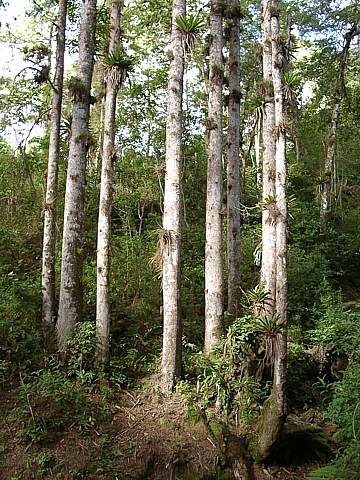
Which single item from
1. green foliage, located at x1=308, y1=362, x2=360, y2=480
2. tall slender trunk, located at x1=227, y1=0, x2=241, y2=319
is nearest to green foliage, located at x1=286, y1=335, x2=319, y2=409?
tall slender trunk, located at x1=227, y1=0, x2=241, y2=319

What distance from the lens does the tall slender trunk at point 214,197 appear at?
26.1 ft

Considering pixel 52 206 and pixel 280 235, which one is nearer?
pixel 280 235

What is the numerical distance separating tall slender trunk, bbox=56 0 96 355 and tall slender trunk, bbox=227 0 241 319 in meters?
3.14

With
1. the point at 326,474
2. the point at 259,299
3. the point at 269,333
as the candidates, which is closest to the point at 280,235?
the point at 259,299

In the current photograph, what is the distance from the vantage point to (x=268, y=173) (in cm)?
873

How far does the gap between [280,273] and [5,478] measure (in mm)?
4646

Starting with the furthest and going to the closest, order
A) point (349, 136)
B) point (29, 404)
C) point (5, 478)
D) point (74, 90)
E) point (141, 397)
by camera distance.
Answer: point (349, 136)
point (74, 90)
point (141, 397)
point (29, 404)
point (5, 478)

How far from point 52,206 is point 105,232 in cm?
145

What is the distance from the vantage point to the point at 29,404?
670 centimetres

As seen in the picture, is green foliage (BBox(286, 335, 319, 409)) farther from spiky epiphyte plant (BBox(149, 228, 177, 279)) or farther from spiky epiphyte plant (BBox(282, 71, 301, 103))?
spiky epiphyte plant (BBox(282, 71, 301, 103))

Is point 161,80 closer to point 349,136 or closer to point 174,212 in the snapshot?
point 174,212

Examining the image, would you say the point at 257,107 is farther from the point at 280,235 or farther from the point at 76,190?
the point at 76,190

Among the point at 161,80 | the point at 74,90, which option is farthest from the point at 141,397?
the point at 161,80

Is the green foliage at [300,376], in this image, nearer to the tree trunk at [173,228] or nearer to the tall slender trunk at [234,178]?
the tall slender trunk at [234,178]
